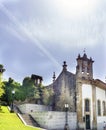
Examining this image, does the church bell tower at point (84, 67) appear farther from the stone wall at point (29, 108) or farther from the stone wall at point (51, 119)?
the stone wall at point (29, 108)

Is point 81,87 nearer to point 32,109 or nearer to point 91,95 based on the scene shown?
point 91,95

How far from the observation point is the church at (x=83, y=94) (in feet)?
141

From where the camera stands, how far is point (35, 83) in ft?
169

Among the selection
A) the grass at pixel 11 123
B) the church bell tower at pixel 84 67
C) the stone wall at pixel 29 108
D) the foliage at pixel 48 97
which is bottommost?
the grass at pixel 11 123

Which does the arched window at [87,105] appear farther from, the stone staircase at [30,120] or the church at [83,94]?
the stone staircase at [30,120]

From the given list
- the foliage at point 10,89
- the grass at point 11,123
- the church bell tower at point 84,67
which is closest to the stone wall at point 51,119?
the grass at point 11,123

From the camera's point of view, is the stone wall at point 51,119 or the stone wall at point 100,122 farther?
the stone wall at point 100,122

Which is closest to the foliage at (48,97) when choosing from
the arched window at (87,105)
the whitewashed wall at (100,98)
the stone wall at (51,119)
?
the arched window at (87,105)

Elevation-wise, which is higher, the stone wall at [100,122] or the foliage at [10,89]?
the foliage at [10,89]

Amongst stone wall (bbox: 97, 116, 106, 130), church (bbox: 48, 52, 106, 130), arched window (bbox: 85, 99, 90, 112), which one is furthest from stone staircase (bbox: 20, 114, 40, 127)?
stone wall (bbox: 97, 116, 106, 130)

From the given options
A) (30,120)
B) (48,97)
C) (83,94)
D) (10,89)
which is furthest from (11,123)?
(48,97)

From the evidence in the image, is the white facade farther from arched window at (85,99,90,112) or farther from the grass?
the grass

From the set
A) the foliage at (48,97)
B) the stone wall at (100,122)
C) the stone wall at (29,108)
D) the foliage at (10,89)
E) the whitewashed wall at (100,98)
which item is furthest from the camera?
the foliage at (48,97)

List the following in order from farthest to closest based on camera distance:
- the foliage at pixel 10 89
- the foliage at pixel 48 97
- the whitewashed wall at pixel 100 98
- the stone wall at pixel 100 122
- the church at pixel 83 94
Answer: the foliage at pixel 48 97 → the foliage at pixel 10 89 → the whitewashed wall at pixel 100 98 → the stone wall at pixel 100 122 → the church at pixel 83 94
